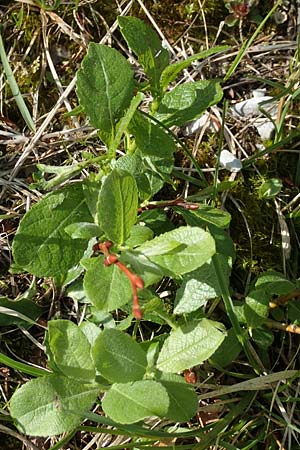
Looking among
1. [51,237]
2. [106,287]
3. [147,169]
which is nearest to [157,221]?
[147,169]

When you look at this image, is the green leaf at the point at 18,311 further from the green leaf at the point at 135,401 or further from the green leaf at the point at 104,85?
the green leaf at the point at 104,85

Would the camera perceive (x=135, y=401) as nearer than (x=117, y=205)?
No

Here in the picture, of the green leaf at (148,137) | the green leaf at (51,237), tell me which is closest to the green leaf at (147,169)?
the green leaf at (148,137)

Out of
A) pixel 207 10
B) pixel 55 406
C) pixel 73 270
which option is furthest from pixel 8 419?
pixel 207 10

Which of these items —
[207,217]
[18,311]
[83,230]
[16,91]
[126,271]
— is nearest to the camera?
[126,271]

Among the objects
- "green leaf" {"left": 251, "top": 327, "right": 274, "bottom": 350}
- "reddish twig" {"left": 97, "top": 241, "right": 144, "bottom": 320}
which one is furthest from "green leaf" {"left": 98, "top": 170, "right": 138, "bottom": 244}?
"green leaf" {"left": 251, "top": 327, "right": 274, "bottom": 350}

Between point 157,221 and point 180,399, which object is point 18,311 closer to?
point 157,221
